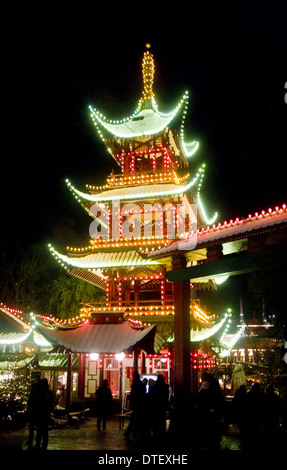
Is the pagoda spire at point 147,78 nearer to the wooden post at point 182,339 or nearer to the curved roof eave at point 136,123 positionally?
the curved roof eave at point 136,123

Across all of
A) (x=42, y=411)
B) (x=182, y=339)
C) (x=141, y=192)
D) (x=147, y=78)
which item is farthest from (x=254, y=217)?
(x=147, y=78)

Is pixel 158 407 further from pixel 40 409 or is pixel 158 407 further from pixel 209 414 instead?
pixel 40 409

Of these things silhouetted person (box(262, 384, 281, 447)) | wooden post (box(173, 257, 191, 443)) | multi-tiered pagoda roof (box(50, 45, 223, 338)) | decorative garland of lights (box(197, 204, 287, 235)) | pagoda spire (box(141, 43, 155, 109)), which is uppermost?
pagoda spire (box(141, 43, 155, 109))

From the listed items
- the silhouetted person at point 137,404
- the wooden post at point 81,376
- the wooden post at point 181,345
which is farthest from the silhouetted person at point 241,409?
the wooden post at point 81,376

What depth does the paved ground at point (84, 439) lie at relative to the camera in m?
10.8

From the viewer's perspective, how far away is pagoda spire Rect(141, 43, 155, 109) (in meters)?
25.3

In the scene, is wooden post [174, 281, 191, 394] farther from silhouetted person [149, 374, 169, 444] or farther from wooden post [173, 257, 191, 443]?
silhouetted person [149, 374, 169, 444]

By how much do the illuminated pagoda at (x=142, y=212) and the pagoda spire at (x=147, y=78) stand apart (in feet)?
0.23

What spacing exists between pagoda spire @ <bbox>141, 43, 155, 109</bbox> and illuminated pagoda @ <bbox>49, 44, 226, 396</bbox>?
2.7 inches

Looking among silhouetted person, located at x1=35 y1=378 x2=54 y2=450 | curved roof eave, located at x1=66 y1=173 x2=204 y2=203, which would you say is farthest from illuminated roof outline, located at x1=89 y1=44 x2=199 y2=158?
silhouetted person, located at x1=35 y1=378 x2=54 y2=450

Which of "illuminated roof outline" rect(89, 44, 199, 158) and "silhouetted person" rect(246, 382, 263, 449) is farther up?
"illuminated roof outline" rect(89, 44, 199, 158)

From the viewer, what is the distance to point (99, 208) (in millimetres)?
24453

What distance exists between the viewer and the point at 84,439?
1226 centimetres

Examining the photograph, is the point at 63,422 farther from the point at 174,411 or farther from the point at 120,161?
the point at 120,161
